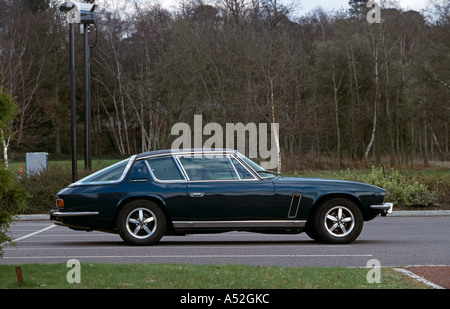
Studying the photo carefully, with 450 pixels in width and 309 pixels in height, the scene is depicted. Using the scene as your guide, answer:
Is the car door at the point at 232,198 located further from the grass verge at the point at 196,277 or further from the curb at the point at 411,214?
the curb at the point at 411,214

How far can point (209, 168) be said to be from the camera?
12.1 meters

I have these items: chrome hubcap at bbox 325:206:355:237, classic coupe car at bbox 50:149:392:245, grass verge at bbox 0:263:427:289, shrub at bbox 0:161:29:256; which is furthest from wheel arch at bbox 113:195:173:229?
shrub at bbox 0:161:29:256

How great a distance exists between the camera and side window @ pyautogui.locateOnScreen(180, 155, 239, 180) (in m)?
12.1

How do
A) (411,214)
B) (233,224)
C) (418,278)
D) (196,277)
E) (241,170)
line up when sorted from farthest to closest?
1. (411,214)
2. (241,170)
3. (233,224)
4. (418,278)
5. (196,277)

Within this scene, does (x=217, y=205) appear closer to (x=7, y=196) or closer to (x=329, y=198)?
(x=329, y=198)

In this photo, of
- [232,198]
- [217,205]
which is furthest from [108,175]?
[232,198]

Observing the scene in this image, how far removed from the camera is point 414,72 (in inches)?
1998

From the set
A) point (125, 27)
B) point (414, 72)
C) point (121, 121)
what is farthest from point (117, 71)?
point (414, 72)

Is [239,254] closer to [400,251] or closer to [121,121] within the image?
[400,251]

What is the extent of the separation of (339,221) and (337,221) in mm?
35

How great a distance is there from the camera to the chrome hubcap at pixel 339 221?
11820 millimetres

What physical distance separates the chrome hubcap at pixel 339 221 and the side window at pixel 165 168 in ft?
8.20

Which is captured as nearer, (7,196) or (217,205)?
(7,196)
